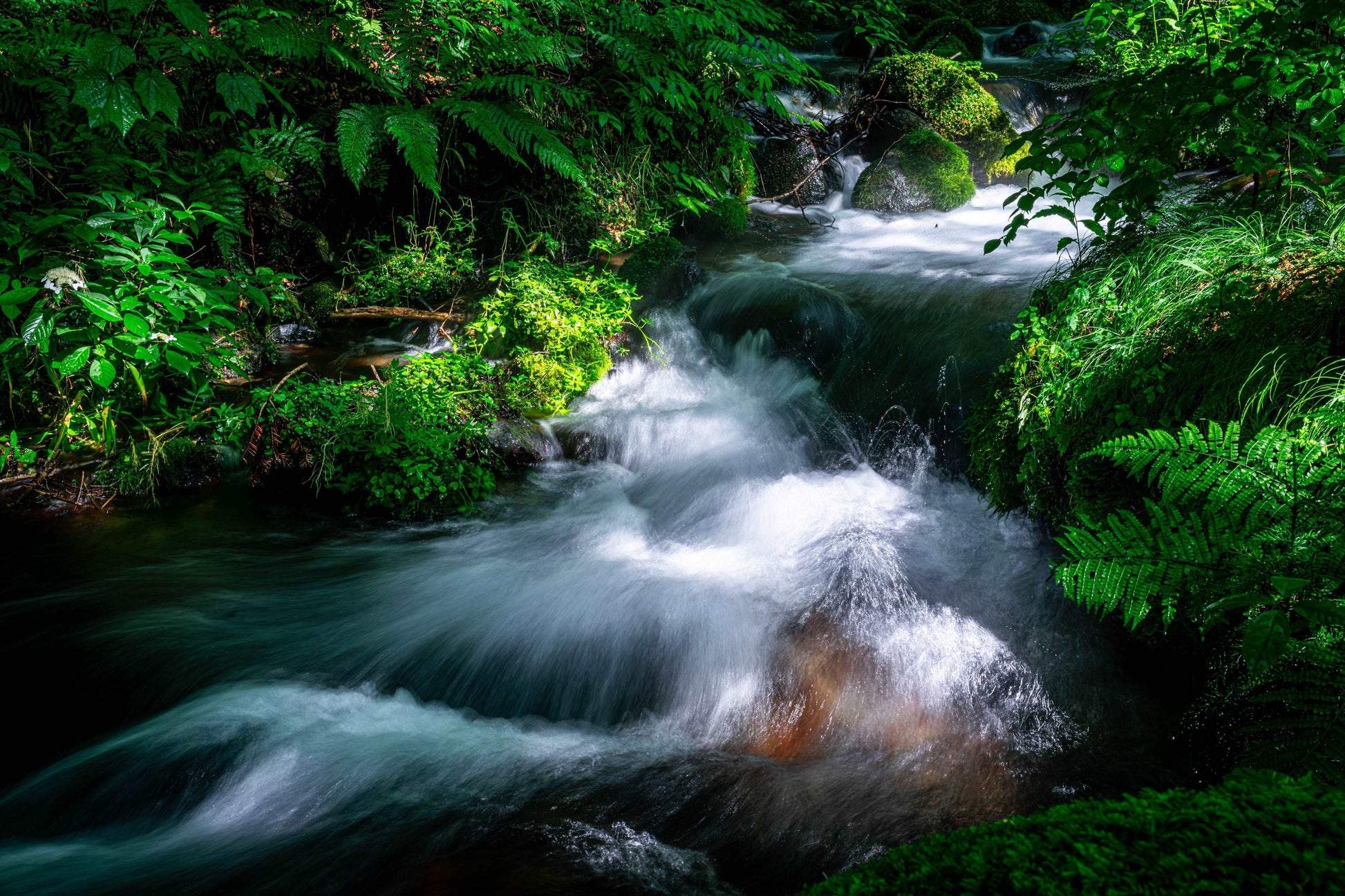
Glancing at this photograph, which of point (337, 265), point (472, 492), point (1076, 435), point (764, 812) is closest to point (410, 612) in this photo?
point (472, 492)

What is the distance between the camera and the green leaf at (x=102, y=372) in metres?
3.97

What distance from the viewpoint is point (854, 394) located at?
546 centimetres

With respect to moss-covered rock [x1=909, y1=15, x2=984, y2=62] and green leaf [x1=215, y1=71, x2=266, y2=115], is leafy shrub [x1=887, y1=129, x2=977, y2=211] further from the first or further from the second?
green leaf [x1=215, y1=71, x2=266, y2=115]

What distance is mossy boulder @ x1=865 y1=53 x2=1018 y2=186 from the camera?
990 centimetres

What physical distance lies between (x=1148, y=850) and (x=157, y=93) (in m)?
5.33

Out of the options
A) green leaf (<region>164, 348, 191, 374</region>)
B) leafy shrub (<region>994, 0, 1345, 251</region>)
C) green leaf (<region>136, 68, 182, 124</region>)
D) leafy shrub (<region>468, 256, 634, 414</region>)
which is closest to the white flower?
green leaf (<region>164, 348, 191, 374</region>)

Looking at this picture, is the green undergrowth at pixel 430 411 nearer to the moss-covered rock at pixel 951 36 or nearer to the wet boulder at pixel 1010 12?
the moss-covered rock at pixel 951 36

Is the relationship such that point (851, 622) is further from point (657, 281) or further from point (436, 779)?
point (657, 281)

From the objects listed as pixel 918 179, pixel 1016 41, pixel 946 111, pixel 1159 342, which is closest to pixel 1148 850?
pixel 1159 342

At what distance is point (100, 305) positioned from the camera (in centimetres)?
391

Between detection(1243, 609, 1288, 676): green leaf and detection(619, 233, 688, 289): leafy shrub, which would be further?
detection(619, 233, 688, 289): leafy shrub

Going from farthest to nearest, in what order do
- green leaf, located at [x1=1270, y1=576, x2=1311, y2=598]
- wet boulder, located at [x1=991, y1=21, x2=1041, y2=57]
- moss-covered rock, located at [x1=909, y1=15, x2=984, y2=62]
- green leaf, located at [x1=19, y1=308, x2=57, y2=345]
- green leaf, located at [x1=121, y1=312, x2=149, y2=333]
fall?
1. wet boulder, located at [x1=991, y1=21, x2=1041, y2=57]
2. moss-covered rock, located at [x1=909, y1=15, x2=984, y2=62]
3. green leaf, located at [x1=121, y1=312, x2=149, y2=333]
4. green leaf, located at [x1=19, y1=308, x2=57, y2=345]
5. green leaf, located at [x1=1270, y1=576, x2=1311, y2=598]

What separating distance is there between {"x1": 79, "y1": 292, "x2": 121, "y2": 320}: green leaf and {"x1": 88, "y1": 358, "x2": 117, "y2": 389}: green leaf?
0.81ft

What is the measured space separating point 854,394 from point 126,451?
4849 millimetres
